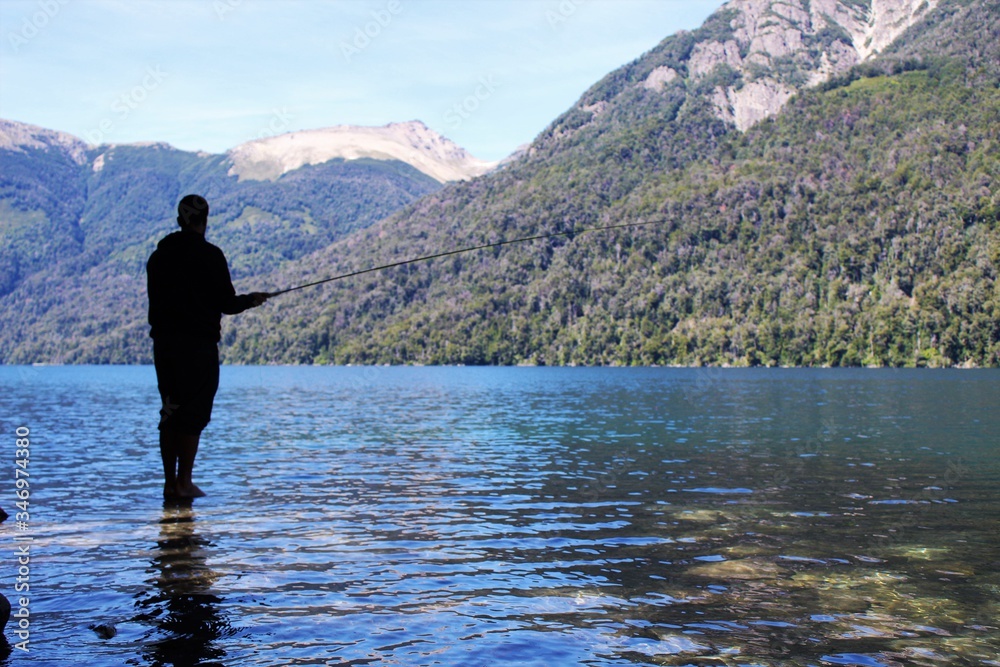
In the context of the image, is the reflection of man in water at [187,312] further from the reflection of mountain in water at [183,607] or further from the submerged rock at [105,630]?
the submerged rock at [105,630]

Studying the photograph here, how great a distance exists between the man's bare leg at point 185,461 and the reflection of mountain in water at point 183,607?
69 centimetres


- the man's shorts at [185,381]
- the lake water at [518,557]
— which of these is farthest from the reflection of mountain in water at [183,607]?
the man's shorts at [185,381]

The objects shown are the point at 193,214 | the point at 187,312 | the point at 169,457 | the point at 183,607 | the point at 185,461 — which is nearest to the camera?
the point at 183,607

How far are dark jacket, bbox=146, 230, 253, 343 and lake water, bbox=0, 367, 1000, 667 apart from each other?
294 centimetres

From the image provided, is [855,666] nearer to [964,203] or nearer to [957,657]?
[957,657]

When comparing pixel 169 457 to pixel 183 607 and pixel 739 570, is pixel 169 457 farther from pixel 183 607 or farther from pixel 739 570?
pixel 739 570

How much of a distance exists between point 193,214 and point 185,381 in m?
2.21

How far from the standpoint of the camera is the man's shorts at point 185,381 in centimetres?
1154

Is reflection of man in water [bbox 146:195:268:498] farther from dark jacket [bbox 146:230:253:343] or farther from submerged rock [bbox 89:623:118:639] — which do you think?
submerged rock [bbox 89:623:118:639]

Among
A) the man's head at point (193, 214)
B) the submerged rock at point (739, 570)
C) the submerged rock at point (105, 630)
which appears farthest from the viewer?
the man's head at point (193, 214)

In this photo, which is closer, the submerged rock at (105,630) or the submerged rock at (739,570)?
the submerged rock at (105,630)

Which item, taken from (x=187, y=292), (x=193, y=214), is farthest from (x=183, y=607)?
(x=193, y=214)

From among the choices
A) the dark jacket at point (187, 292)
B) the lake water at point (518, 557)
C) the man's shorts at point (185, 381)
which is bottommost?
the lake water at point (518, 557)

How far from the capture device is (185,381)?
11.6 metres
